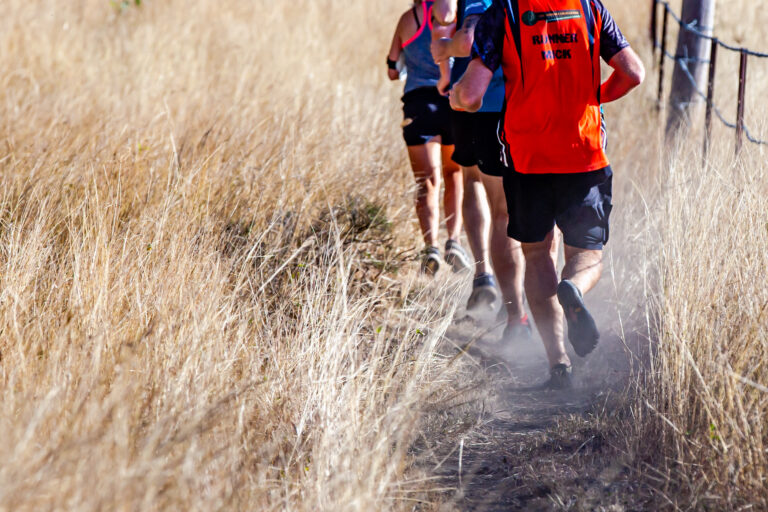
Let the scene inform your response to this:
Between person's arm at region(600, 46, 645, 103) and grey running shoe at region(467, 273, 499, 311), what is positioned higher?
person's arm at region(600, 46, 645, 103)

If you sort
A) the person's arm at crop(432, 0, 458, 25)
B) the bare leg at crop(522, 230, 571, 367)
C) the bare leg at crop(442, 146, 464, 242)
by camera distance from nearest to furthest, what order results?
the bare leg at crop(522, 230, 571, 367), the person's arm at crop(432, 0, 458, 25), the bare leg at crop(442, 146, 464, 242)

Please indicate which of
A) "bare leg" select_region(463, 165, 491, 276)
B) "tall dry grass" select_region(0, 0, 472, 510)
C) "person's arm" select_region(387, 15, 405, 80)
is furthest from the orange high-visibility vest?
"person's arm" select_region(387, 15, 405, 80)

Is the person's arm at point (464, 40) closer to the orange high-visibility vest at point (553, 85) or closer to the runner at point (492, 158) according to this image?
the runner at point (492, 158)

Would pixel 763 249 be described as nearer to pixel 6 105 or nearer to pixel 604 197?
pixel 604 197

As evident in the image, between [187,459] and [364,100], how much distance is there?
5.19 m

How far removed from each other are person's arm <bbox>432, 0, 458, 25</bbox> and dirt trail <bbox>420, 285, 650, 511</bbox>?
1647 mm

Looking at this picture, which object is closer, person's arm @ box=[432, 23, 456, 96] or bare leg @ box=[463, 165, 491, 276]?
person's arm @ box=[432, 23, 456, 96]

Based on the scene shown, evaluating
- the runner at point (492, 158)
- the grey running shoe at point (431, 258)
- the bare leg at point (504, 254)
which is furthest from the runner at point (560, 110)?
the grey running shoe at point (431, 258)

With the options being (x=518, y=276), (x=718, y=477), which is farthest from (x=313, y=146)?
(x=718, y=477)

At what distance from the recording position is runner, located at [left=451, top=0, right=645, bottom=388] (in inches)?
130

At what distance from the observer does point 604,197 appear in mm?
3566

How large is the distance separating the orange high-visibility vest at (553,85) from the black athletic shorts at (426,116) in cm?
135

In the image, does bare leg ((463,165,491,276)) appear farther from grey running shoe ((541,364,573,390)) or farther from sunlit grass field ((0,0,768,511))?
grey running shoe ((541,364,573,390))

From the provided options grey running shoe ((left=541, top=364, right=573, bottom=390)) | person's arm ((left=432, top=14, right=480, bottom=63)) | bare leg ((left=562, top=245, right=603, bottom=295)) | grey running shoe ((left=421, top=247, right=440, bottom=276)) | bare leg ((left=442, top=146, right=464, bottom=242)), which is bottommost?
grey running shoe ((left=541, top=364, right=573, bottom=390))
